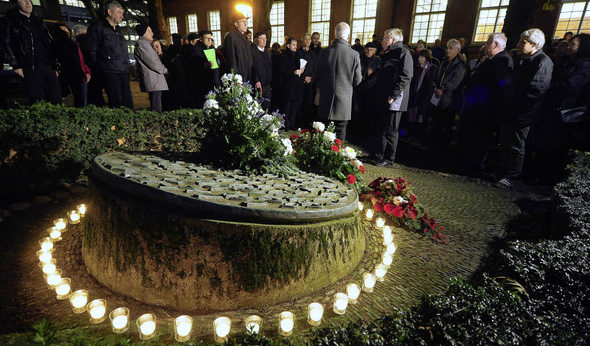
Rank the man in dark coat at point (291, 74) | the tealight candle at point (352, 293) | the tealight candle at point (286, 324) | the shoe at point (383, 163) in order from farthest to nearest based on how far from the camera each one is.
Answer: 1. the man in dark coat at point (291, 74)
2. the shoe at point (383, 163)
3. the tealight candle at point (352, 293)
4. the tealight candle at point (286, 324)

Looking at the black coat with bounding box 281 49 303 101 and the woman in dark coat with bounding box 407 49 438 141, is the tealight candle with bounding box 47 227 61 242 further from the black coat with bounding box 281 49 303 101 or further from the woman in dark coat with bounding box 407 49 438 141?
the woman in dark coat with bounding box 407 49 438 141

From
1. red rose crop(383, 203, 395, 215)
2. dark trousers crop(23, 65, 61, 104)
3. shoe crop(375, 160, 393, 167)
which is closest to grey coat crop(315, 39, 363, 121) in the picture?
shoe crop(375, 160, 393, 167)

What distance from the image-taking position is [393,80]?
19.3 ft

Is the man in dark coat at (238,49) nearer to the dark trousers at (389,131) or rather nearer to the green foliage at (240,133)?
the dark trousers at (389,131)

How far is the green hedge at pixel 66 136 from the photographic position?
4.02 m

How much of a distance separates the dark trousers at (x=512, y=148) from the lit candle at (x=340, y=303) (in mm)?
5149

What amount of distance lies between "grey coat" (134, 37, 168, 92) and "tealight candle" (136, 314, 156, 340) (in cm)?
524

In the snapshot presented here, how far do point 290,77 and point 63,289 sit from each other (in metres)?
7.32

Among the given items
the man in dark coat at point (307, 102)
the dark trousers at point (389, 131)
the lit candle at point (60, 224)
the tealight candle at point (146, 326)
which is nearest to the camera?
the tealight candle at point (146, 326)

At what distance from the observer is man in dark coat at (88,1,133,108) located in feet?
17.9

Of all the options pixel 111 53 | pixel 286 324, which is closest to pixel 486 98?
pixel 286 324

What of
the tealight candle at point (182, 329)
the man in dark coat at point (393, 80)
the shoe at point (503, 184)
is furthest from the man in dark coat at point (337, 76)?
the tealight candle at point (182, 329)

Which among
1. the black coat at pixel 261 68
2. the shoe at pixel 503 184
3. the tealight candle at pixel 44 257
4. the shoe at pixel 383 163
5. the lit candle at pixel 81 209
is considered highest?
the black coat at pixel 261 68

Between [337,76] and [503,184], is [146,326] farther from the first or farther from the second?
[503,184]
